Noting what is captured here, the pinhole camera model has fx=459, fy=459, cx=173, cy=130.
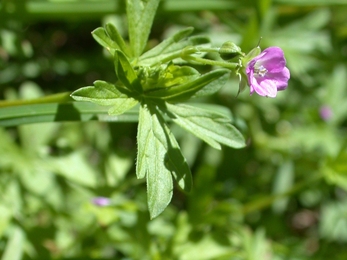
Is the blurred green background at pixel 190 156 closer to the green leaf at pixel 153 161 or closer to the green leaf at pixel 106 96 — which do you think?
the green leaf at pixel 153 161

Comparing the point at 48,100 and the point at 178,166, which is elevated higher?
the point at 48,100

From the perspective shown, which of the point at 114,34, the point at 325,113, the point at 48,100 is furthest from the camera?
the point at 325,113

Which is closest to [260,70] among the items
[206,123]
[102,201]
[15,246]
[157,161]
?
[206,123]

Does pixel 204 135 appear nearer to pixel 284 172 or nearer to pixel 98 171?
pixel 98 171

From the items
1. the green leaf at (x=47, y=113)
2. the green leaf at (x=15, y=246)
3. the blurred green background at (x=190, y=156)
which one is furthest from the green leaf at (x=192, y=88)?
the green leaf at (x=15, y=246)

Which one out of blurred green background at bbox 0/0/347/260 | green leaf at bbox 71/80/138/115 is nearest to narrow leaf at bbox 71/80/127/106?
green leaf at bbox 71/80/138/115

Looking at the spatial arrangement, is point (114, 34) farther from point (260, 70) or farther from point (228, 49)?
point (260, 70)

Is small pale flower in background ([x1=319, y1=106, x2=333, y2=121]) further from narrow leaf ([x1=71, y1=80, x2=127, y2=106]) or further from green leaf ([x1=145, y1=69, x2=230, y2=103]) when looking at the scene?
narrow leaf ([x1=71, y1=80, x2=127, y2=106])
